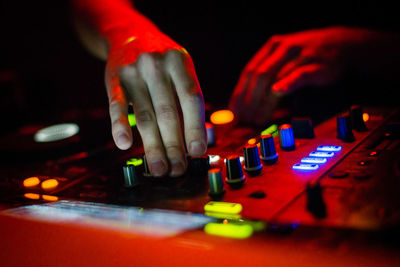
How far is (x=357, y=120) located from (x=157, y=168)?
0.39 metres

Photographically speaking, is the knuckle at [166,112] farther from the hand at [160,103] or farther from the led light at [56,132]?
the led light at [56,132]

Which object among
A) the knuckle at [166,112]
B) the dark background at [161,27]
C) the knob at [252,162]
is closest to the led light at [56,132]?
the dark background at [161,27]

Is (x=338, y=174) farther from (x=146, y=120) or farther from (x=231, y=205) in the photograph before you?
(x=146, y=120)

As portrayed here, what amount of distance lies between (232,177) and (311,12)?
1516mm

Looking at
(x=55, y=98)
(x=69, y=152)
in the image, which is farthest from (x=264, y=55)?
(x=55, y=98)

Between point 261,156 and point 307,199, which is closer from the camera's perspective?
point 307,199

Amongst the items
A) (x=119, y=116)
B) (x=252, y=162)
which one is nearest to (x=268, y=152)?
(x=252, y=162)

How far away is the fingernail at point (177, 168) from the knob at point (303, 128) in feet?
0.82

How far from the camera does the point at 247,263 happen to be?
1.44 ft

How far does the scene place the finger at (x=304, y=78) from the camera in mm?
1100

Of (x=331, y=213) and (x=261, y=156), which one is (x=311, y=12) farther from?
(x=331, y=213)

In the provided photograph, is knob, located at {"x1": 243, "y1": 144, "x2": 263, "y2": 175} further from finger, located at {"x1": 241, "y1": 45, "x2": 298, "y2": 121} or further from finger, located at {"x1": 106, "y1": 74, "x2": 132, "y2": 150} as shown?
finger, located at {"x1": 241, "y1": 45, "x2": 298, "y2": 121}

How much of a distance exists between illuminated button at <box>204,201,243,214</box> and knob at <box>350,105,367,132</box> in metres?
0.35

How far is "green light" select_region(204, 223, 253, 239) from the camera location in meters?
0.47
